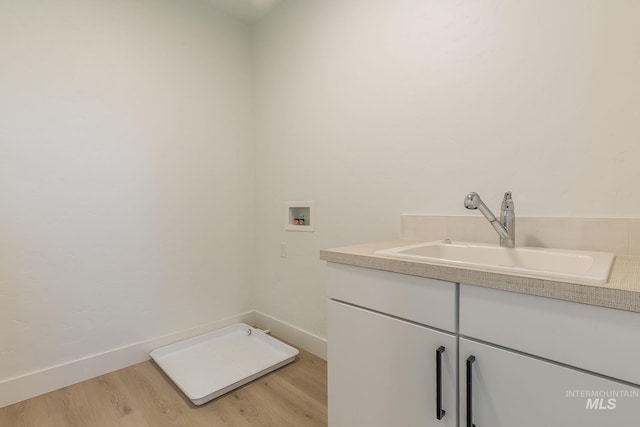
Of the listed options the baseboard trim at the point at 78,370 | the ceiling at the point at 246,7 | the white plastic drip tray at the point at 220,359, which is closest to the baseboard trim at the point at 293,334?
the white plastic drip tray at the point at 220,359

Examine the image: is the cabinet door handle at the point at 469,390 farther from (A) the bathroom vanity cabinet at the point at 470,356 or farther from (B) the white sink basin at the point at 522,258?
(B) the white sink basin at the point at 522,258

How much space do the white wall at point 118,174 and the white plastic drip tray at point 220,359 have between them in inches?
6.5

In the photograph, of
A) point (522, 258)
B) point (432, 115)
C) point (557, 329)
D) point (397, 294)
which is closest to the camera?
point (557, 329)

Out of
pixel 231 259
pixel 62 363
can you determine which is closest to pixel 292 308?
pixel 231 259

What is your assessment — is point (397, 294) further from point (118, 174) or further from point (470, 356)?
point (118, 174)

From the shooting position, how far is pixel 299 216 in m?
2.25

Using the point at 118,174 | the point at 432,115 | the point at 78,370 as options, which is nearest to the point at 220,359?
the point at 78,370

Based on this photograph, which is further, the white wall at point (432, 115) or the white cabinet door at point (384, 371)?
the white wall at point (432, 115)

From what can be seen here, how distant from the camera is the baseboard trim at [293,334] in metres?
2.05

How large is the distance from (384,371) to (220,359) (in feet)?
4.41

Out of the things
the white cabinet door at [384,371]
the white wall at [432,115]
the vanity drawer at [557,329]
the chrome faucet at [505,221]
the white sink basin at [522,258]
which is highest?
the white wall at [432,115]

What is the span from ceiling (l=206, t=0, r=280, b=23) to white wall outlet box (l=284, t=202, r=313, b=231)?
4.85ft

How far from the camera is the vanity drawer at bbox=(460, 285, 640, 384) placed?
2.03 ft

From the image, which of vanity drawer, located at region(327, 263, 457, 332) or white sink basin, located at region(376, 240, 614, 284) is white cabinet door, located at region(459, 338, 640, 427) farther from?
white sink basin, located at region(376, 240, 614, 284)
